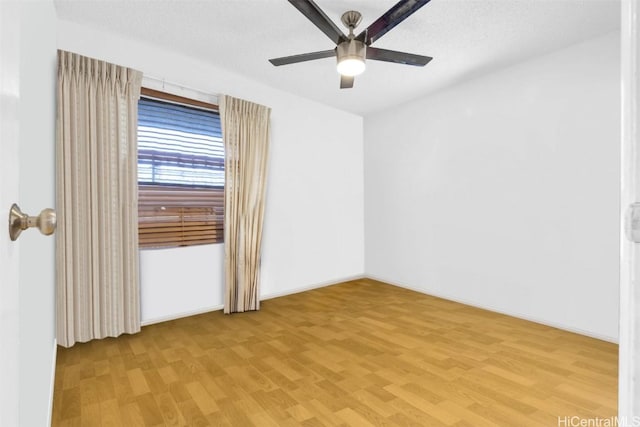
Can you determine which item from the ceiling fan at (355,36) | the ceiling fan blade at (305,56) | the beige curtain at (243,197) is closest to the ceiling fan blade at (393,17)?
the ceiling fan at (355,36)

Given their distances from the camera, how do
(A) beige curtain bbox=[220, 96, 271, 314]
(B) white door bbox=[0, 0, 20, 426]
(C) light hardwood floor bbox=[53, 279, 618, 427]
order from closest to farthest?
(B) white door bbox=[0, 0, 20, 426] < (C) light hardwood floor bbox=[53, 279, 618, 427] < (A) beige curtain bbox=[220, 96, 271, 314]

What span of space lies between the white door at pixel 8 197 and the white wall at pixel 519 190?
12.0 feet

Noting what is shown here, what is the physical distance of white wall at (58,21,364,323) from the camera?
3.03 m

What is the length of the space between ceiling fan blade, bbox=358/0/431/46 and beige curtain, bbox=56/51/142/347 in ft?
6.81

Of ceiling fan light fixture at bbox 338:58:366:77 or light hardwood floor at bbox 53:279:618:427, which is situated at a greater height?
ceiling fan light fixture at bbox 338:58:366:77

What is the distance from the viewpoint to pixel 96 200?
103 inches

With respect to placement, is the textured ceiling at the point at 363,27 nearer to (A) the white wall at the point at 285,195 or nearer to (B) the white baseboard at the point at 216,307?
(A) the white wall at the point at 285,195

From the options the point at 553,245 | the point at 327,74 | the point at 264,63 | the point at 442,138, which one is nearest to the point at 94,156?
the point at 264,63

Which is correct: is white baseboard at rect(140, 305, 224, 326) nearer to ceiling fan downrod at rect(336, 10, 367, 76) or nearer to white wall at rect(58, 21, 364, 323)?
white wall at rect(58, 21, 364, 323)

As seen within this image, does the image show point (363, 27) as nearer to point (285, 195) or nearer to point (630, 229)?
point (285, 195)

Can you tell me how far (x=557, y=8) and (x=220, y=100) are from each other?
2996 mm

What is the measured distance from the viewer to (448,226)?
157 inches

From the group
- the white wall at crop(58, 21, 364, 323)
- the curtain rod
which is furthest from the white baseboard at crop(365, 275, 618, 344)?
the curtain rod

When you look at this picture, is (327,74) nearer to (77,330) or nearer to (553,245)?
(553,245)
